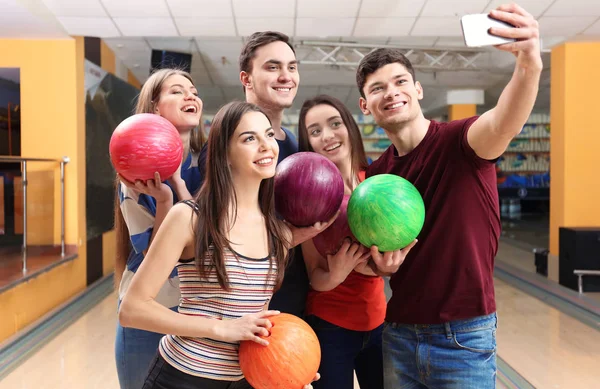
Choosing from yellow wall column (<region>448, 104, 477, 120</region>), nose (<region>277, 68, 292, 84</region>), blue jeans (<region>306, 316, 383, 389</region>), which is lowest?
blue jeans (<region>306, 316, 383, 389</region>)

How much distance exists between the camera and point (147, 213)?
1.71 meters

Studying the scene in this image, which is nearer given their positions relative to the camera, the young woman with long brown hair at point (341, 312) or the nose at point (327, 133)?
the young woman with long brown hair at point (341, 312)

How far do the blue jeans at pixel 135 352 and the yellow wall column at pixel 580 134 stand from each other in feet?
19.3

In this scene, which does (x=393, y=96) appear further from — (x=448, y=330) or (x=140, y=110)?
(x=140, y=110)

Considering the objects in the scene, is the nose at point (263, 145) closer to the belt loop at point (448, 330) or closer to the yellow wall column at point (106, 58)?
the belt loop at point (448, 330)

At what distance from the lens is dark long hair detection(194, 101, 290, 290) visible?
1.32 meters

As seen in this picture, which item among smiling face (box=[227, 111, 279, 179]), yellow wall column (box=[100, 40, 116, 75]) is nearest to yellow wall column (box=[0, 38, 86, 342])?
yellow wall column (box=[100, 40, 116, 75])

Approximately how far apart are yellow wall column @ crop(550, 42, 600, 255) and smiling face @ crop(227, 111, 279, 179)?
19.4 feet

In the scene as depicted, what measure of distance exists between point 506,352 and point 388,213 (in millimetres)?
3107

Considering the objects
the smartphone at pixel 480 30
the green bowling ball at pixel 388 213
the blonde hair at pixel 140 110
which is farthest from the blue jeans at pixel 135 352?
the smartphone at pixel 480 30

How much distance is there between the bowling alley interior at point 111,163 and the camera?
405 cm

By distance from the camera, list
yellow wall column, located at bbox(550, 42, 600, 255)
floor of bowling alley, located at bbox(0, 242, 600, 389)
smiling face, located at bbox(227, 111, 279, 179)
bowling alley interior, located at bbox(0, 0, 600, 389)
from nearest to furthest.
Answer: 1. smiling face, located at bbox(227, 111, 279, 179)
2. floor of bowling alley, located at bbox(0, 242, 600, 389)
3. bowling alley interior, located at bbox(0, 0, 600, 389)
4. yellow wall column, located at bbox(550, 42, 600, 255)

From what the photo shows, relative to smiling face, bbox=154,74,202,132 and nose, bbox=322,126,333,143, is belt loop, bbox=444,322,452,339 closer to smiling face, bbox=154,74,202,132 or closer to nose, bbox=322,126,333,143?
nose, bbox=322,126,333,143

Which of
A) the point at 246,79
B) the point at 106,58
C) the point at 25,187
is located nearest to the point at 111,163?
the point at 25,187
